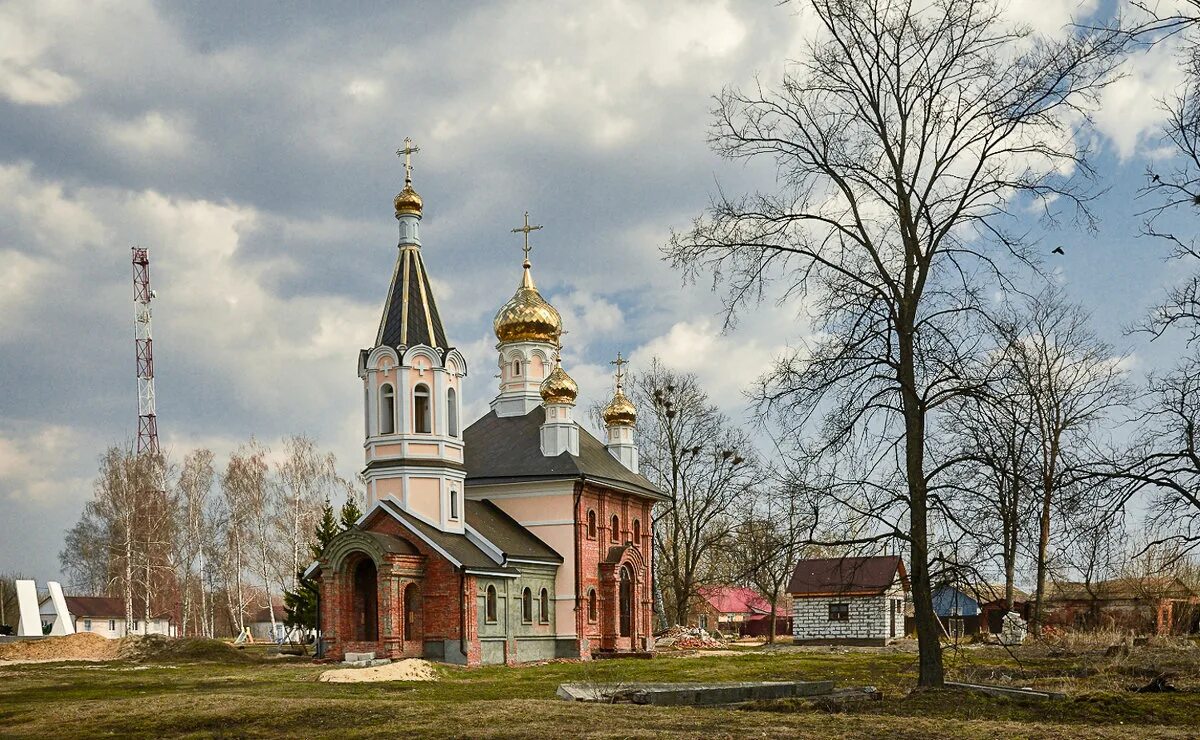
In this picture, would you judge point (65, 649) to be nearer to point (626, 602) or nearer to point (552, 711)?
point (626, 602)

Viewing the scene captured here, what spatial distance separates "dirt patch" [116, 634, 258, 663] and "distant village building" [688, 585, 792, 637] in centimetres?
2151

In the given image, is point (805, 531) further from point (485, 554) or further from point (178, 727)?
point (485, 554)

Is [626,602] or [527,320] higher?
[527,320]

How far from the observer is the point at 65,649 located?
3875 cm

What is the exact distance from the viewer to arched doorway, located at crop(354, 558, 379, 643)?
30766 mm

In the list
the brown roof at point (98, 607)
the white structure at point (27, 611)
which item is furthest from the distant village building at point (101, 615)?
the white structure at point (27, 611)

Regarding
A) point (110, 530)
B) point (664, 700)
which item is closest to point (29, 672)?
point (664, 700)

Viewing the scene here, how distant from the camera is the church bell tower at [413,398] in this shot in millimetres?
31938

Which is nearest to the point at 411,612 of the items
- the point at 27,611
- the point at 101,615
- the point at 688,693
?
the point at 688,693

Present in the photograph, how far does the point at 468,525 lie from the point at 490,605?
2.60 metres

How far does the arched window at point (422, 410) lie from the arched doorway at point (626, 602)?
9.66 m

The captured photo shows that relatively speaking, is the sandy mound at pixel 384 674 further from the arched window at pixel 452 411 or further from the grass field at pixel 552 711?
the arched window at pixel 452 411

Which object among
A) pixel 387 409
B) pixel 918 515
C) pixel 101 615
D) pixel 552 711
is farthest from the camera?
pixel 101 615

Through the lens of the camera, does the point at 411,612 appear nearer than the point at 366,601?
Yes
